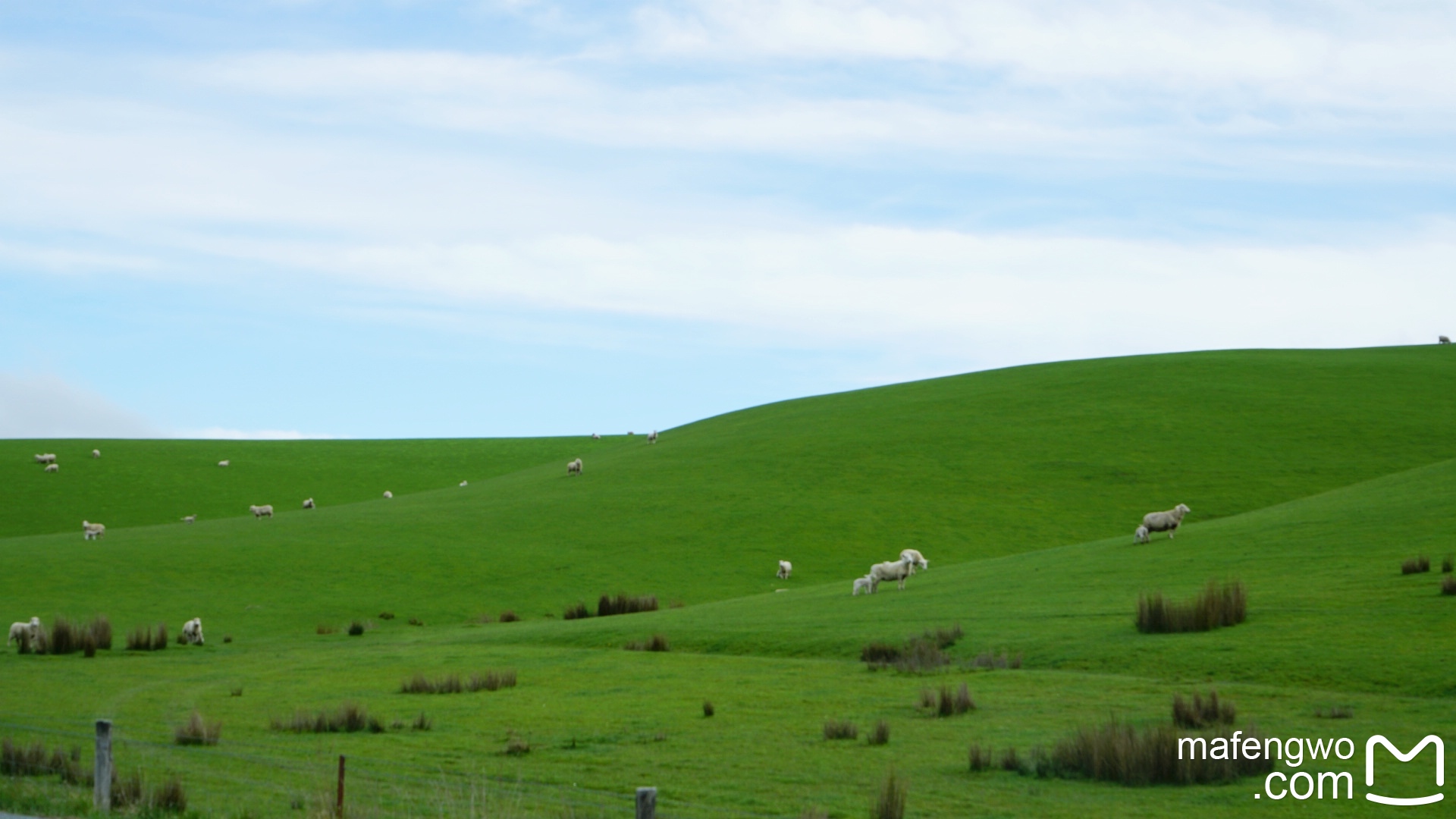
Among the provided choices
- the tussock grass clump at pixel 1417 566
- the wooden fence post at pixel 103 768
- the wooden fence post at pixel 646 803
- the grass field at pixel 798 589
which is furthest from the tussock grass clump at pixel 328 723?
the tussock grass clump at pixel 1417 566

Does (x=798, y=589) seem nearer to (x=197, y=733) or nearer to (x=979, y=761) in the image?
(x=197, y=733)

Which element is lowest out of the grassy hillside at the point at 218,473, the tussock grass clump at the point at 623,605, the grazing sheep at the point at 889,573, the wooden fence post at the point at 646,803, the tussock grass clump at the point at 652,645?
the tussock grass clump at the point at 652,645

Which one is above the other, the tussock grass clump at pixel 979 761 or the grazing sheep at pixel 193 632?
the grazing sheep at pixel 193 632

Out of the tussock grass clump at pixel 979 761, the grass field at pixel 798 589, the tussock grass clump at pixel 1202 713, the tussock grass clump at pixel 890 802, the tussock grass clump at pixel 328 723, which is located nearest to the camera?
the tussock grass clump at pixel 890 802

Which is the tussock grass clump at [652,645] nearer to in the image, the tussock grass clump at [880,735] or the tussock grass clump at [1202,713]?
the tussock grass clump at [880,735]

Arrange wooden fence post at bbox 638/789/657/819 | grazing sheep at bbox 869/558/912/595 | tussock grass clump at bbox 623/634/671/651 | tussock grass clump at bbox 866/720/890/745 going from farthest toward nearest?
grazing sheep at bbox 869/558/912/595 → tussock grass clump at bbox 623/634/671/651 → tussock grass clump at bbox 866/720/890/745 → wooden fence post at bbox 638/789/657/819

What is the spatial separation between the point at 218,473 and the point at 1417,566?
8253 centimetres

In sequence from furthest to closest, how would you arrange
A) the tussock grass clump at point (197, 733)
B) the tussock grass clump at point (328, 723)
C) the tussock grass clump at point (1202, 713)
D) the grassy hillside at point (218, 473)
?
the grassy hillside at point (218, 473) → the tussock grass clump at point (328, 723) → the tussock grass clump at point (197, 733) → the tussock grass clump at point (1202, 713)

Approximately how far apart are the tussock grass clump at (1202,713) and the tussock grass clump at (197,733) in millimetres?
13612

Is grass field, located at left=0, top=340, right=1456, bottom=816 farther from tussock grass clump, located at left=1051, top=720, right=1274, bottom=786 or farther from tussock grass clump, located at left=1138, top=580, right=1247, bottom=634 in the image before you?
tussock grass clump, located at left=1138, top=580, right=1247, bottom=634

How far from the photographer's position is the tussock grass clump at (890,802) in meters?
13.2

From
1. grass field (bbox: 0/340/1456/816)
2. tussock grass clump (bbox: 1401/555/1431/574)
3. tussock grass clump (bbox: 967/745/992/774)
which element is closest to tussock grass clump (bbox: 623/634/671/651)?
grass field (bbox: 0/340/1456/816)

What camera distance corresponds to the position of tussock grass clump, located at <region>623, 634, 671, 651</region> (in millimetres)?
30594

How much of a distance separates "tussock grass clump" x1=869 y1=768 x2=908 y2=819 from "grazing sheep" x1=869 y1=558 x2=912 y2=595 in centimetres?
2317
